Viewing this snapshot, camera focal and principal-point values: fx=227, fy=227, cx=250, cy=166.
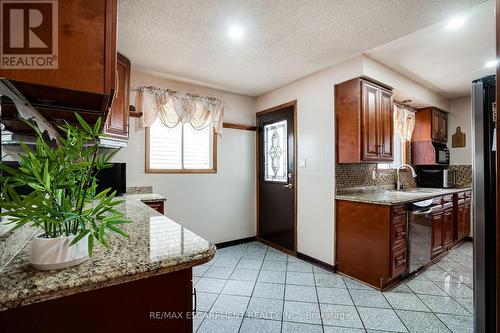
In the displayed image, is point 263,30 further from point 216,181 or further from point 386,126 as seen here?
point 216,181

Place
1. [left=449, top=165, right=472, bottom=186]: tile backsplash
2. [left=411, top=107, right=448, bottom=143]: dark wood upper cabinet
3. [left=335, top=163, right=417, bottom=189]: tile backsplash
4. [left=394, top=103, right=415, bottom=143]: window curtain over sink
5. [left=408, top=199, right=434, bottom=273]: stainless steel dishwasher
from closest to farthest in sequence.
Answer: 1. [left=408, top=199, right=434, bottom=273]: stainless steel dishwasher
2. [left=335, top=163, right=417, bottom=189]: tile backsplash
3. [left=394, top=103, right=415, bottom=143]: window curtain over sink
4. [left=411, top=107, right=448, bottom=143]: dark wood upper cabinet
5. [left=449, top=165, right=472, bottom=186]: tile backsplash

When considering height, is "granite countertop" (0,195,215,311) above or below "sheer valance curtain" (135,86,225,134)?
below

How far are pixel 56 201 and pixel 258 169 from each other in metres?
3.35

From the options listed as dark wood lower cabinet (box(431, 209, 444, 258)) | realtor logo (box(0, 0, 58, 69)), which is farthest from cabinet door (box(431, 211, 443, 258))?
realtor logo (box(0, 0, 58, 69))

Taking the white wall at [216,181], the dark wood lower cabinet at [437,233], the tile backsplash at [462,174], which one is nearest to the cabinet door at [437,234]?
the dark wood lower cabinet at [437,233]

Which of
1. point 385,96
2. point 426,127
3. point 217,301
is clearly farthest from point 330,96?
point 217,301

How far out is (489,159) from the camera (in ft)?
4.18

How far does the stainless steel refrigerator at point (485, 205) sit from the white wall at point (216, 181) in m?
2.91

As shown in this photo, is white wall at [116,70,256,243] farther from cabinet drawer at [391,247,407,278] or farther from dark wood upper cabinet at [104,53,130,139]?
cabinet drawer at [391,247,407,278]

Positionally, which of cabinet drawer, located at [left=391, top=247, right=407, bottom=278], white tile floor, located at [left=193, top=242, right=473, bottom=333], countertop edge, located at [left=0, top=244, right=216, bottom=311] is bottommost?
white tile floor, located at [left=193, top=242, right=473, bottom=333]

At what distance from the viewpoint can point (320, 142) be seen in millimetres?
2943

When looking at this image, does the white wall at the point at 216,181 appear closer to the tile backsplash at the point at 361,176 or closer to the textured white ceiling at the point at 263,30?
the textured white ceiling at the point at 263,30

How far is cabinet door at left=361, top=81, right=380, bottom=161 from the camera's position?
2609 mm

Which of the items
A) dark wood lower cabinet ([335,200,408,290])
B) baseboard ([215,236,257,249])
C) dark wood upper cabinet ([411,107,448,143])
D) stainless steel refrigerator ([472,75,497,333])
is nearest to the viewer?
stainless steel refrigerator ([472,75,497,333])
